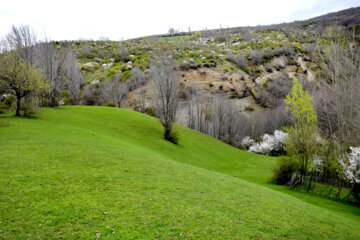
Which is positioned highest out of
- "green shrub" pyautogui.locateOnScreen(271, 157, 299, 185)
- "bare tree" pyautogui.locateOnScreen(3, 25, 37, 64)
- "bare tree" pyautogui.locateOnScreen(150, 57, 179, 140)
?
"bare tree" pyautogui.locateOnScreen(3, 25, 37, 64)

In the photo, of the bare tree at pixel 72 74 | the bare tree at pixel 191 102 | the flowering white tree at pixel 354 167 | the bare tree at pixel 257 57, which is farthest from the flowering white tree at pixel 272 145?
the bare tree at pixel 257 57

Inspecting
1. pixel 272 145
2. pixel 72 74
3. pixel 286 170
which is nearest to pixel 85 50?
pixel 72 74

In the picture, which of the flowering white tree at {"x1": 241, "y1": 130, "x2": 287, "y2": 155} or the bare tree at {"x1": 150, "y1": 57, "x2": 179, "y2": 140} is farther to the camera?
the flowering white tree at {"x1": 241, "y1": 130, "x2": 287, "y2": 155}

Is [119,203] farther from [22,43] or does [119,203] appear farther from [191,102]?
[191,102]

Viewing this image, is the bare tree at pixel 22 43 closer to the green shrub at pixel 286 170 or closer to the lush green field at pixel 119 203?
the lush green field at pixel 119 203

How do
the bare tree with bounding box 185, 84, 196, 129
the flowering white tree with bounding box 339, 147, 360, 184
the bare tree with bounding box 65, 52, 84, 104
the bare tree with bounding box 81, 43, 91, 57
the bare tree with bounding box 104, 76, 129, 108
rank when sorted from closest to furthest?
the flowering white tree with bounding box 339, 147, 360, 184 < the bare tree with bounding box 65, 52, 84, 104 < the bare tree with bounding box 104, 76, 129, 108 < the bare tree with bounding box 185, 84, 196, 129 < the bare tree with bounding box 81, 43, 91, 57

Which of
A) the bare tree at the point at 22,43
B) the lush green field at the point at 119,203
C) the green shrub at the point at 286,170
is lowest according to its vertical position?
the green shrub at the point at 286,170

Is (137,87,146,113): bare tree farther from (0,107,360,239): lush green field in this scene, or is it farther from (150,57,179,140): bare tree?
(0,107,360,239): lush green field

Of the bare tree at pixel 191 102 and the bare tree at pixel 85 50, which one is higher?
the bare tree at pixel 85 50

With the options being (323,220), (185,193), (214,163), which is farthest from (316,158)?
(185,193)

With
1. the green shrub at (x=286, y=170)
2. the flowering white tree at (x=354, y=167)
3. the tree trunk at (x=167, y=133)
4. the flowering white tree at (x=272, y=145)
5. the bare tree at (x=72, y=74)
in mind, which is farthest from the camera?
the bare tree at (x=72, y=74)

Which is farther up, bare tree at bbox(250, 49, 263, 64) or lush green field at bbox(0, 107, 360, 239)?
bare tree at bbox(250, 49, 263, 64)

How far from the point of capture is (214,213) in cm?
926

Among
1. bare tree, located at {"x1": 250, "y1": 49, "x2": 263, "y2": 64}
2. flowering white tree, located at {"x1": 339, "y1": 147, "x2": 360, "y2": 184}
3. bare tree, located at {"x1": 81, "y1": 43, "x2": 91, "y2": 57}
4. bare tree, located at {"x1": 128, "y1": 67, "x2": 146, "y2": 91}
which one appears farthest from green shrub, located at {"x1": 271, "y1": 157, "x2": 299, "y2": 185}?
bare tree, located at {"x1": 81, "y1": 43, "x2": 91, "y2": 57}
